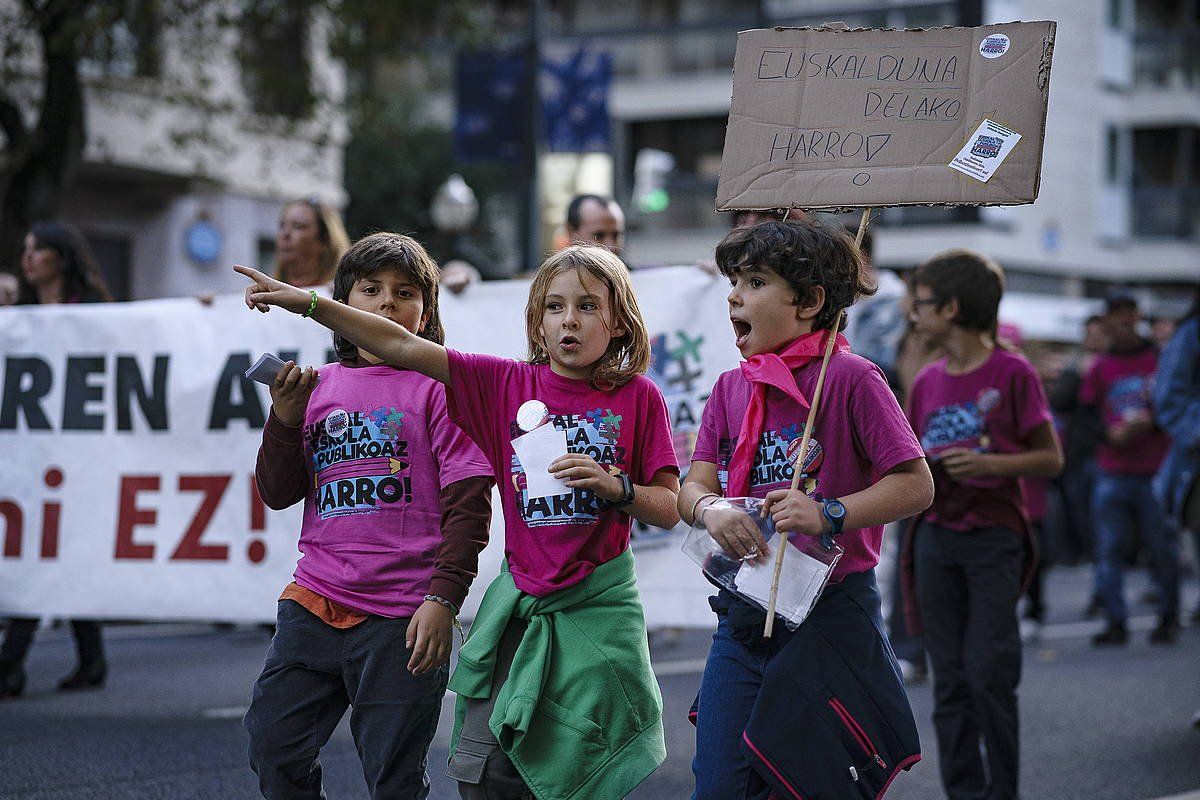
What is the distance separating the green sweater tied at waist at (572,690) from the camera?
133 inches

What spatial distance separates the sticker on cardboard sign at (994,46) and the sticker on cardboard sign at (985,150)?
0.15 meters

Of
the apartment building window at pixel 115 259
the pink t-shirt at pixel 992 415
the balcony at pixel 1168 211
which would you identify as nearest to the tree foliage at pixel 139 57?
the apartment building window at pixel 115 259

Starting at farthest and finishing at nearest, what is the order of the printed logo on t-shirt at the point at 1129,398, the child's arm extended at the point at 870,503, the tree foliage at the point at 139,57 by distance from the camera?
the tree foliage at the point at 139,57, the printed logo on t-shirt at the point at 1129,398, the child's arm extended at the point at 870,503

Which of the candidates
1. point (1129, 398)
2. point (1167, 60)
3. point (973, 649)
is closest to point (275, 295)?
point (973, 649)

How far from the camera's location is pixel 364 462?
12.1ft

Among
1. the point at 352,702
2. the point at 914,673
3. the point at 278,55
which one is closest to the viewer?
the point at 352,702

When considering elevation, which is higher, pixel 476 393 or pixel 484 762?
pixel 476 393

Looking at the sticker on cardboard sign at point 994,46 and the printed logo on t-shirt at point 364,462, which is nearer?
the sticker on cardboard sign at point 994,46

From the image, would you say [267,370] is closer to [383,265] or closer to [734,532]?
[383,265]

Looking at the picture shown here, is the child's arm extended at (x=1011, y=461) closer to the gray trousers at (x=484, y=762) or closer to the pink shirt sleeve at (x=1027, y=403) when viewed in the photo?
the pink shirt sleeve at (x=1027, y=403)

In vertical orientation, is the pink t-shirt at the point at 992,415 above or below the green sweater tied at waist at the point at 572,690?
above

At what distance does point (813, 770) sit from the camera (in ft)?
10.3

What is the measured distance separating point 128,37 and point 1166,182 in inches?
1150

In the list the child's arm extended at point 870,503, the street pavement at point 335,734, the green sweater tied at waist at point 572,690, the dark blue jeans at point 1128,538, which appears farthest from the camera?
the dark blue jeans at point 1128,538
